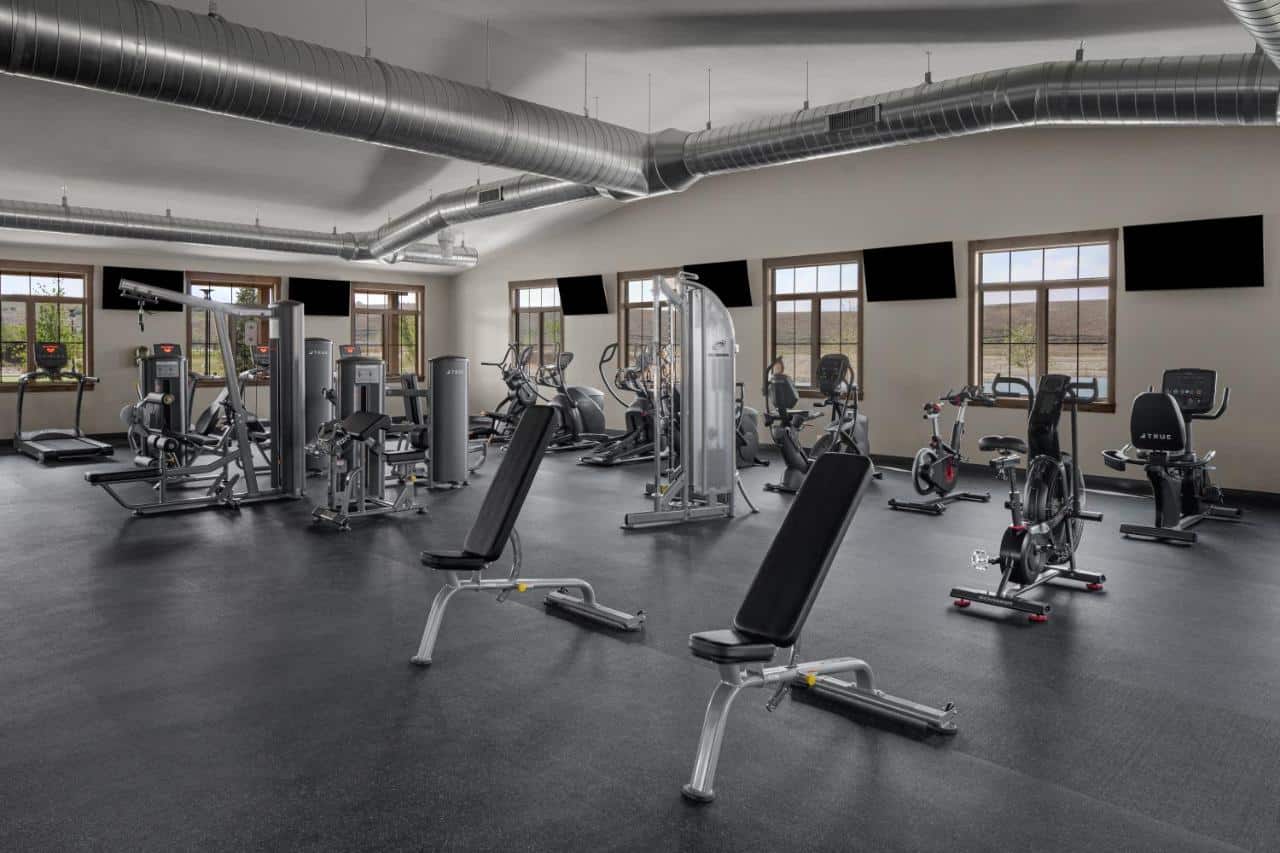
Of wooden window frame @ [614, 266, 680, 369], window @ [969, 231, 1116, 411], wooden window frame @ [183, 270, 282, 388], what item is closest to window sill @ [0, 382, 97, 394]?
wooden window frame @ [183, 270, 282, 388]

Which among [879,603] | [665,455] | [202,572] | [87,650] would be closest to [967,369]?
[665,455]

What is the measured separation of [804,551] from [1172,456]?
178 inches

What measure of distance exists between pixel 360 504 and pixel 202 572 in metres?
1.72

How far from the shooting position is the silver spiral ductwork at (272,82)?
14.5 ft

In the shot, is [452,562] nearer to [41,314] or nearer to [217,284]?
[41,314]

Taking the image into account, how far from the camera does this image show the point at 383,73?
559 cm

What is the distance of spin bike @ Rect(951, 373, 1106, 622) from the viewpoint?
451 centimetres

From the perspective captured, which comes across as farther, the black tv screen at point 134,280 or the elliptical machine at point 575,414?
the black tv screen at point 134,280

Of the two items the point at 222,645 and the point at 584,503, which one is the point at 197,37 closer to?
the point at 222,645

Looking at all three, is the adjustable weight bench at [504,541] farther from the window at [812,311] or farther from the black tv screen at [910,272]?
the window at [812,311]

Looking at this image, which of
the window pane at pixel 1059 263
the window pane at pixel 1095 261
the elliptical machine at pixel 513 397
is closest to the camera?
the window pane at pixel 1095 261

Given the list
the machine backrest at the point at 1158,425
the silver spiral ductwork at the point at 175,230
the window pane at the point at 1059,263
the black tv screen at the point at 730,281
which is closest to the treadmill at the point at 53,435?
the silver spiral ductwork at the point at 175,230

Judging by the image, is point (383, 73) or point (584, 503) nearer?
point (383, 73)

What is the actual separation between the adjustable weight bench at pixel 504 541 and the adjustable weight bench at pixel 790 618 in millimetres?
1201
